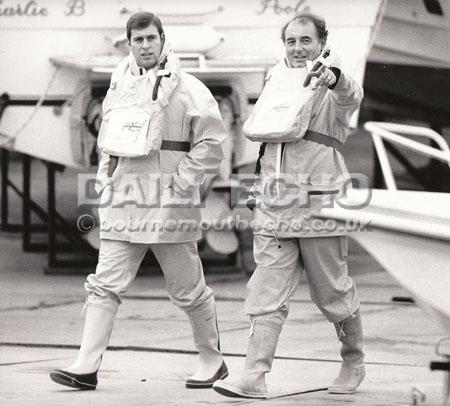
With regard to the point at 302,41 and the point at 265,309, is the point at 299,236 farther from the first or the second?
the point at 302,41

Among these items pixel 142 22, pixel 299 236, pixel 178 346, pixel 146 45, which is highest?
pixel 142 22

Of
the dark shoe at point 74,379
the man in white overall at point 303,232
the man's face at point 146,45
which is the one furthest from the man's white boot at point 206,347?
the man's face at point 146,45

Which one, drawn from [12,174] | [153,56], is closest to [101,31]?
[153,56]

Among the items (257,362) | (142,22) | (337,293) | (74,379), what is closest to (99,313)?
(74,379)

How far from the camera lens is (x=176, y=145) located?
7.06 meters

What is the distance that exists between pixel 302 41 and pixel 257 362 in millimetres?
1482

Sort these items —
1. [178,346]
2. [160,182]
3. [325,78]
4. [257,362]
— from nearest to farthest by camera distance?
1. [325,78]
2. [257,362]
3. [160,182]
4. [178,346]

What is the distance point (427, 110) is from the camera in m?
15.2

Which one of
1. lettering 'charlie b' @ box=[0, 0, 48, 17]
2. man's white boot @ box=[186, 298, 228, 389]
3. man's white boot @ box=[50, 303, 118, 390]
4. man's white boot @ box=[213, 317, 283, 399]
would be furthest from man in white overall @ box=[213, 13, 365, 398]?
lettering 'charlie b' @ box=[0, 0, 48, 17]

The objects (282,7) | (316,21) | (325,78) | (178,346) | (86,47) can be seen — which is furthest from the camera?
(282,7)

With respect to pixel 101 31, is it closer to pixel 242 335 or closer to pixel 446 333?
pixel 242 335

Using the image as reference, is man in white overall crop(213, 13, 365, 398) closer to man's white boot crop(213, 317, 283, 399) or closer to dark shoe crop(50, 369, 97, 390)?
man's white boot crop(213, 317, 283, 399)

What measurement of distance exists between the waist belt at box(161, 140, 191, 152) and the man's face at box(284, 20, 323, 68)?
71cm

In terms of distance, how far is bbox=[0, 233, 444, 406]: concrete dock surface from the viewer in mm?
6824
